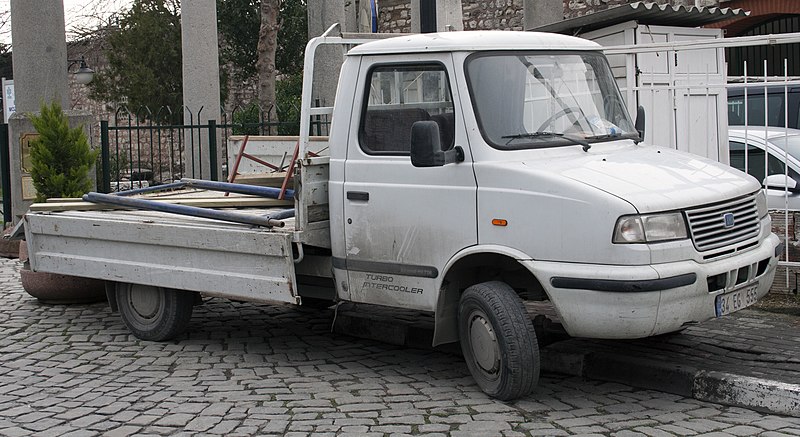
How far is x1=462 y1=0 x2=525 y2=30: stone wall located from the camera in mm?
25812

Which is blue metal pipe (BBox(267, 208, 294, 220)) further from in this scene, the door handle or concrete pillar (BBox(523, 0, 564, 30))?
concrete pillar (BBox(523, 0, 564, 30))

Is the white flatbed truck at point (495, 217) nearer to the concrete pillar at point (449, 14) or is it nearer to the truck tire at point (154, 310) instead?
the truck tire at point (154, 310)

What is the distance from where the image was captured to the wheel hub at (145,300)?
821 centimetres

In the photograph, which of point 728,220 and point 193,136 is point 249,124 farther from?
point 728,220

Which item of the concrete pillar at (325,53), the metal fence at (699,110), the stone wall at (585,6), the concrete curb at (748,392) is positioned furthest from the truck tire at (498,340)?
the stone wall at (585,6)

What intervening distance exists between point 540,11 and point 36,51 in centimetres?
632

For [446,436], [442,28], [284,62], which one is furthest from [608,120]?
[284,62]

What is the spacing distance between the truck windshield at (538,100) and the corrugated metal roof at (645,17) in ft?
11.8

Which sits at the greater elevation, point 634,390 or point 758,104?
point 758,104

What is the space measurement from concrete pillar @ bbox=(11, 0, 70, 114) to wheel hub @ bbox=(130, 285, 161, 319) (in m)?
5.62

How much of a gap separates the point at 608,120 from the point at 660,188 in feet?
3.58

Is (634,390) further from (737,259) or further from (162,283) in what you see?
(162,283)

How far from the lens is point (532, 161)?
20.5ft

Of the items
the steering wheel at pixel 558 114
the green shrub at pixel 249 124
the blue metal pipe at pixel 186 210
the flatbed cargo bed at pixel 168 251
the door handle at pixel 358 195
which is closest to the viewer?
the steering wheel at pixel 558 114
